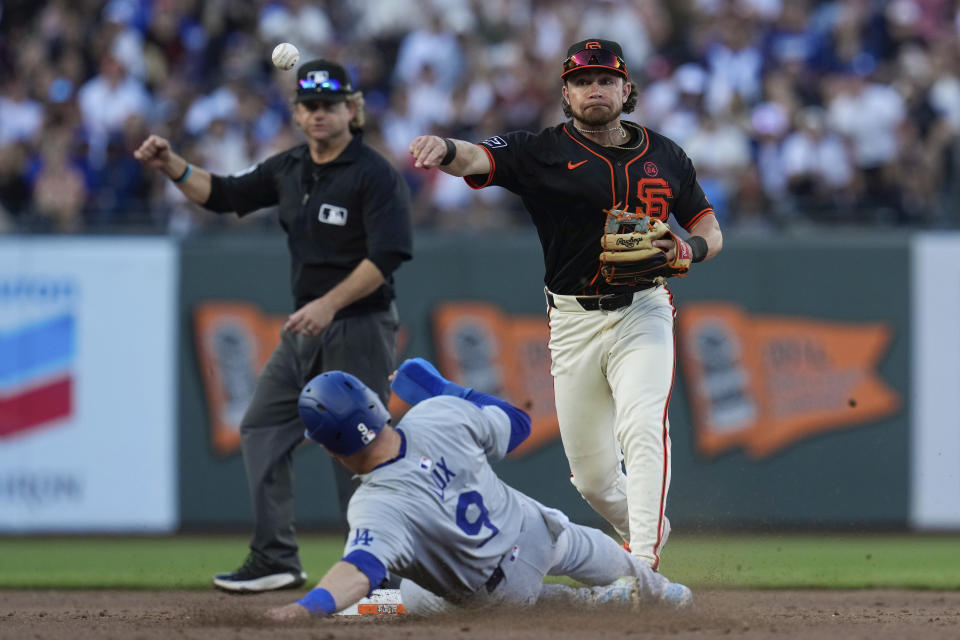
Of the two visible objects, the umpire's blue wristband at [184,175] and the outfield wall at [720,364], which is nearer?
the umpire's blue wristband at [184,175]

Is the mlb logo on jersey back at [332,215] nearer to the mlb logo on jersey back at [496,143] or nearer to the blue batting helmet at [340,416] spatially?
the mlb logo on jersey back at [496,143]

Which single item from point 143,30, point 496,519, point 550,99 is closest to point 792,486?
point 550,99

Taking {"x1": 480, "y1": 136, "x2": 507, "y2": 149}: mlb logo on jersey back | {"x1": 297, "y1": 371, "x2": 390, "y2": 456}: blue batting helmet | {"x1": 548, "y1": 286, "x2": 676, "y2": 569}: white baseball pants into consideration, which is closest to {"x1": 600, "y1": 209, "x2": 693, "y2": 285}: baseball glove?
{"x1": 548, "y1": 286, "x2": 676, "y2": 569}: white baseball pants

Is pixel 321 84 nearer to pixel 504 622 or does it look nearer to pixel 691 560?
pixel 504 622

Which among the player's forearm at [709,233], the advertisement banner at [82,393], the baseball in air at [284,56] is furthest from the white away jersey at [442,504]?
the advertisement banner at [82,393]

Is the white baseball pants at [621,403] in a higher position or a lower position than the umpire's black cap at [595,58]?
lower

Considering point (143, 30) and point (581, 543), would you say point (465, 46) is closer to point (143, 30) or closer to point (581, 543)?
point (143, 30)
